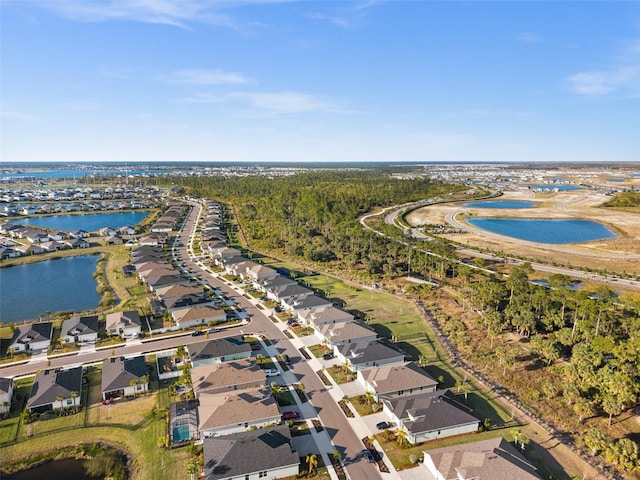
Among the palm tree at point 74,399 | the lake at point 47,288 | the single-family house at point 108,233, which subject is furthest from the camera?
the single-family house at point 108,233

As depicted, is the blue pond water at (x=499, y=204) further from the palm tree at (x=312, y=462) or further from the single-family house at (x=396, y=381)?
the palm tree at (x=312, y=462)

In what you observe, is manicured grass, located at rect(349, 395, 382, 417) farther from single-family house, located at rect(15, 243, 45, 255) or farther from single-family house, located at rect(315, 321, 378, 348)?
single-family house, located at rect(15, 243, 45, 255)

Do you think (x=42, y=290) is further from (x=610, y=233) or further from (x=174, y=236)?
(x=610, y=233)

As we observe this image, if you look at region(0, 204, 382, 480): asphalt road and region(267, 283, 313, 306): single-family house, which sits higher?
region(267, 283, 313, 306): single-family house

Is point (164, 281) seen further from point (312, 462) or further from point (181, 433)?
point (312, 462)

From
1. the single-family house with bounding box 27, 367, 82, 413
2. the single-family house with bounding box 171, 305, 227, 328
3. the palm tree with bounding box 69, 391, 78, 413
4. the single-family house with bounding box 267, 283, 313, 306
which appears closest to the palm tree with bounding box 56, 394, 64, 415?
the single-family house with bounding box 27, 367, 82, 413

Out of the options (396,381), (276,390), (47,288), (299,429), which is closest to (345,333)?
(396,381)

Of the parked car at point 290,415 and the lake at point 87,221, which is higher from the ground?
the lake at point 87,221

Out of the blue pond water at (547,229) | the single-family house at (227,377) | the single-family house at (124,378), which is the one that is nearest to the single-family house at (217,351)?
the single-family house at (227,377)

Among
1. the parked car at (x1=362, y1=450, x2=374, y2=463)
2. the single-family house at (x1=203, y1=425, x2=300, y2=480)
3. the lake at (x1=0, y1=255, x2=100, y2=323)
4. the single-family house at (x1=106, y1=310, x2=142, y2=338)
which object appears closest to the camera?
the single-family house at (x1=203, y1=425, x2=300, y2=480)
